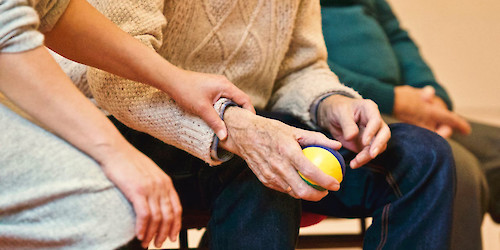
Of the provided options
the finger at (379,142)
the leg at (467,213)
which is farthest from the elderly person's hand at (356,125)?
the leg at (467,213)

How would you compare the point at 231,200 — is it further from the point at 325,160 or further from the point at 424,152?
the point at 424,152

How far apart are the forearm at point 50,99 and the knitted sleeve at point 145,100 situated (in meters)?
0.19

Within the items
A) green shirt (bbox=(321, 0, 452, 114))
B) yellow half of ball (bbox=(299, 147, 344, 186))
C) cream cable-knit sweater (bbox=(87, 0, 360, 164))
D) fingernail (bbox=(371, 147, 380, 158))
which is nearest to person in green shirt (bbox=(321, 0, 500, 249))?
green shirt (bbox=(321, 0, 452, 114))

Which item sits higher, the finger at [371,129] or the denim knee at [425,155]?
the finger at [371,129]

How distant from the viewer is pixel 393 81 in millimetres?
1652

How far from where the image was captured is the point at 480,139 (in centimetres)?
161

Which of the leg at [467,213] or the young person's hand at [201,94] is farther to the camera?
the leg at [467,213]

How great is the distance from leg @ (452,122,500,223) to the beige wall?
28.3 inches

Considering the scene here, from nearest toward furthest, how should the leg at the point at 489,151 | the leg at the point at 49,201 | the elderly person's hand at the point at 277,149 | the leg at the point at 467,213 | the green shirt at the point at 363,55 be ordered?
the leg at the point at 49,201, the elderly person's hand at the point at 277,149, the leg at the point at 467,213, the leg at the point at 489,151, the green shirt at the point at 363,55

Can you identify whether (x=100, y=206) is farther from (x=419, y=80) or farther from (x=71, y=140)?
(x=419, y=80)

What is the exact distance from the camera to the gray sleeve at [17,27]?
0.57 m

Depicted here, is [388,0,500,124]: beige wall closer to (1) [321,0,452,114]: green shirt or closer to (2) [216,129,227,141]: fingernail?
(1) [321,0,452,114]: green shirt

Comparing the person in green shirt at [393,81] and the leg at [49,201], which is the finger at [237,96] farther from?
the person in green shirt at [393,81]

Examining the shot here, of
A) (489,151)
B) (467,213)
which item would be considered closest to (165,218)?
(467,213)
